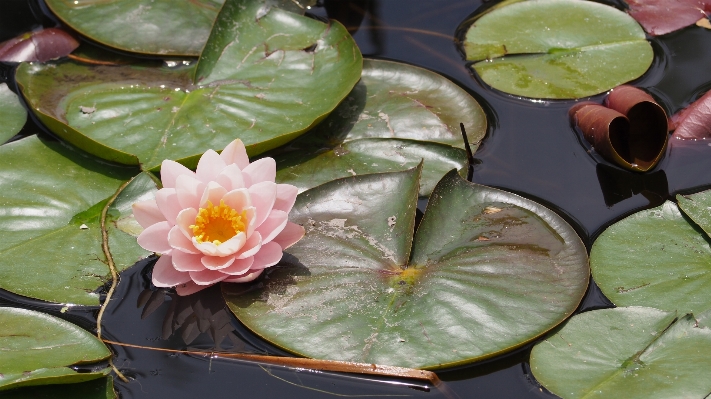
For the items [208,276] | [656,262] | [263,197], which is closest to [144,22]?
[263,197]

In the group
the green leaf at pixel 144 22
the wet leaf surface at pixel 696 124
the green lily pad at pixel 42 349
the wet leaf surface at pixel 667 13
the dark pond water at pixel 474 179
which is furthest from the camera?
the wet leaf surface at pixel 667 13

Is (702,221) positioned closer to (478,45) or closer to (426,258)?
(426,258)

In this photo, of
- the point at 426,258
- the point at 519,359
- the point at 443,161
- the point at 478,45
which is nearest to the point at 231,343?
the point at 426,258

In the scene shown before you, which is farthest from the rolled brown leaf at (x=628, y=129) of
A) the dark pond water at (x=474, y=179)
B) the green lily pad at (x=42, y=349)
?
the green lily pad at (x=42, y=349)

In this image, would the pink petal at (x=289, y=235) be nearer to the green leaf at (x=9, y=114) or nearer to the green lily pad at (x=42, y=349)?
the green lily pad at (x=42, y=349)

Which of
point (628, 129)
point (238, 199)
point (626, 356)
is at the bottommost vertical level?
point (626, 356)

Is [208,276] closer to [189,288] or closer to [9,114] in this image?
[189,288]
